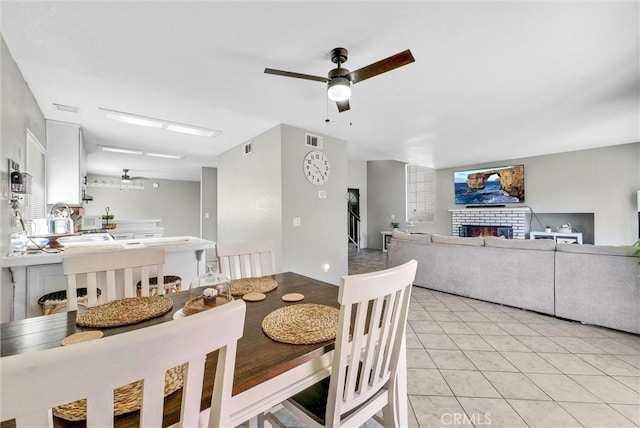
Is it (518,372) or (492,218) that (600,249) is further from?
(492,218)

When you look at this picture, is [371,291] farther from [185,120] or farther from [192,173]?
[192,173]

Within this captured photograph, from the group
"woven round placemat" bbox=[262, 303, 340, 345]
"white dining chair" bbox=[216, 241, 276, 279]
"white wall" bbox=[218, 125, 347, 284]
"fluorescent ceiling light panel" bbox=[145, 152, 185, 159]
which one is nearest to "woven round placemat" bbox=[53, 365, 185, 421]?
"woven round placemat" bbox=[262, 303, 340, 345]

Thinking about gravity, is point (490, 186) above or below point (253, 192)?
above

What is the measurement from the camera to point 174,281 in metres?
2.19

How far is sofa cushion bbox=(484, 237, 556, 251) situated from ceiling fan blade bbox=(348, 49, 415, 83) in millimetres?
2639

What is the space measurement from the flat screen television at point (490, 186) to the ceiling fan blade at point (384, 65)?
5851mm

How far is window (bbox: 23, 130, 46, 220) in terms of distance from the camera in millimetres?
2539

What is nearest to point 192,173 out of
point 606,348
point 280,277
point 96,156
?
point 96,156

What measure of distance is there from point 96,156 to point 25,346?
6.05 m

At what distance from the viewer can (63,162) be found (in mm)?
3352

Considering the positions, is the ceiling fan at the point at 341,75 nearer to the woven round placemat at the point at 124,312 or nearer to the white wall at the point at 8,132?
the woven round placemat at the point at 124,312

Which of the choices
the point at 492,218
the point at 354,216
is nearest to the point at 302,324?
the point at 492,218

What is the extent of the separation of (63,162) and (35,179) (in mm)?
650

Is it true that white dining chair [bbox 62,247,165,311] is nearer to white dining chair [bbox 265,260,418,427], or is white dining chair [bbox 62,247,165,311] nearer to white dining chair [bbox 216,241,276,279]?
white dining chair [bbox 216,241,276,279]
